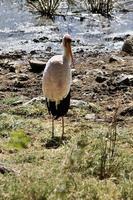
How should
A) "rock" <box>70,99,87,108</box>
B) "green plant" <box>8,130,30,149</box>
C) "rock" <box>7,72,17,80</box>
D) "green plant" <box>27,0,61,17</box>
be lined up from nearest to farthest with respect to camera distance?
"green plant" <box>8,130,30,149</box> → "rock" <box>70,99,87,108</box> → "rock" <box>7,72,17,80</box> → "green plant" <box>27,0,61,17</box>

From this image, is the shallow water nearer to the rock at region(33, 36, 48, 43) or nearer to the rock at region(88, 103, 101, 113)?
the rock at region(33, 36, 48, 43)

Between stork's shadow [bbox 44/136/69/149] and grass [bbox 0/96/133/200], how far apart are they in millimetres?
67

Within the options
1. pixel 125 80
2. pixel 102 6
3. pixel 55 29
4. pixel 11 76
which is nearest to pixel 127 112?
pixel 125 80

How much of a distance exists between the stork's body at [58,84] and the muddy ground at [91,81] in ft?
2.92

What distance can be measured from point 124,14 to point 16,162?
13.9m

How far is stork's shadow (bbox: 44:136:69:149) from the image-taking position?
350 inches

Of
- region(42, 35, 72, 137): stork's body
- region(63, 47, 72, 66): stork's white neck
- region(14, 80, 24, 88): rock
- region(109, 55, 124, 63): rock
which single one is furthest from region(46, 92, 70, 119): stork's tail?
region(109, 55, 124, 63): rock

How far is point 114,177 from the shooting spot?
723 centimetres

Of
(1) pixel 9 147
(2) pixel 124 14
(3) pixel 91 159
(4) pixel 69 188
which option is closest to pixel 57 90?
(1) pixel 9 147

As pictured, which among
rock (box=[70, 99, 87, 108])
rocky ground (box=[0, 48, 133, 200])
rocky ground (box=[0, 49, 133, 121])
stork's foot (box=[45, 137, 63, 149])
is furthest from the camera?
rocky ground (box=[0, 49, 133, 121])

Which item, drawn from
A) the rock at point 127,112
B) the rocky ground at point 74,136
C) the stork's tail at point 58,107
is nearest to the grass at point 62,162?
the rocky ground at point 74,136

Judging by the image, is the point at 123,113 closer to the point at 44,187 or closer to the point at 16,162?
the point at 16,162

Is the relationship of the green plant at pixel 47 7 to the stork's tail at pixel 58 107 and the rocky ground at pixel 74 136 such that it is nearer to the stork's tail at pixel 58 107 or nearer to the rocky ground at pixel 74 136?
the rocky ground at pixel 74 136

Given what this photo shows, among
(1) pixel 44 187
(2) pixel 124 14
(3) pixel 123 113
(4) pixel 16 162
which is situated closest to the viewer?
(1) pixel 44 187
